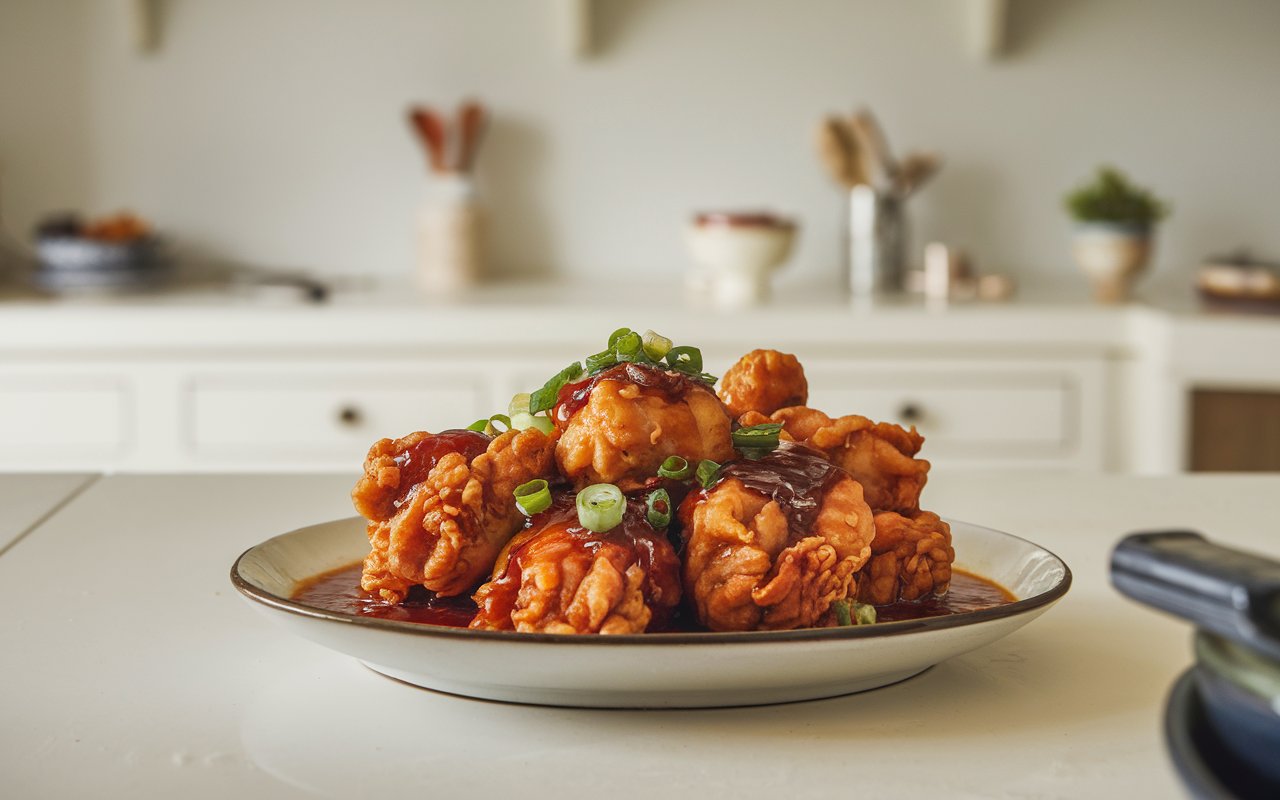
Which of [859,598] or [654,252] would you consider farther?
[654,252]

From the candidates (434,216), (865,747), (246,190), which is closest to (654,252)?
(434,216)

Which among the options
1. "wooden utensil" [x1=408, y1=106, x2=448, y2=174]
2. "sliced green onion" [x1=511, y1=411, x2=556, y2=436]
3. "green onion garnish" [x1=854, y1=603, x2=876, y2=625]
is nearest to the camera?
"green onion garnish" [x1=854, y1=603, x2=876, y2=625]

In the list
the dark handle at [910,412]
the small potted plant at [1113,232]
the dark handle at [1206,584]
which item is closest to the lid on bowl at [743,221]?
the dark handle at [910,412]

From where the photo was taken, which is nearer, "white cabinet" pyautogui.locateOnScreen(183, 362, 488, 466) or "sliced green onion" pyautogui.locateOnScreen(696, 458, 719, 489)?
"sliced green onion" pyautogui.locateOnScreen(696, 458, 719, 489)

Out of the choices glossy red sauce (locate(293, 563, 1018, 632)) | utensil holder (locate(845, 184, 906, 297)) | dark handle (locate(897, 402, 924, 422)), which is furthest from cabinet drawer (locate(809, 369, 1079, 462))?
glossy red sauce (locate(293, 563, 1018, 632))

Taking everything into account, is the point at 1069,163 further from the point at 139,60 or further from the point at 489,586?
the point at 489,586

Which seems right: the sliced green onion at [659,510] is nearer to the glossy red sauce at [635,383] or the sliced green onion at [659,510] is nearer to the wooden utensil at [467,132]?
the glossy red sauce at [635,383]

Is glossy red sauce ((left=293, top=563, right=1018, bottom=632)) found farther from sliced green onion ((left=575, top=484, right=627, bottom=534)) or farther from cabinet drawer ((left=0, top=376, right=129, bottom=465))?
cabinet drawer ((left=0, top=376, right=129, bottom=465))
